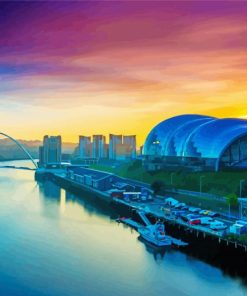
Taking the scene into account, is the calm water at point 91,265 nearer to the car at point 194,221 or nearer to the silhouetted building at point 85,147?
the car at point 194,221

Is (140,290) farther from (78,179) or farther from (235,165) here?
(78,179)

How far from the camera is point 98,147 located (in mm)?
44281

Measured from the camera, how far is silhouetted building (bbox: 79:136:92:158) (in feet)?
151

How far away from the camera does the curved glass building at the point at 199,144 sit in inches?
696

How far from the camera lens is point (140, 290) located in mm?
8406

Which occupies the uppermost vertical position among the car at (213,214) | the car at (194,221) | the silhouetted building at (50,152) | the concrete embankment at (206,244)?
the silhouetted building at (50,152)

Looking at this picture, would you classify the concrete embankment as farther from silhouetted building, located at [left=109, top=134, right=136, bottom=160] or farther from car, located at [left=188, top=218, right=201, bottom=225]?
silhouetted building, located at [left=109, top=134, right=136, bottom=160]

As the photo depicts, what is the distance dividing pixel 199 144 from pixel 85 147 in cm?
2848

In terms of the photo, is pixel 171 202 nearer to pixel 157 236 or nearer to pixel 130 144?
pixel 157 236

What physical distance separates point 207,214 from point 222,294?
4493 mm

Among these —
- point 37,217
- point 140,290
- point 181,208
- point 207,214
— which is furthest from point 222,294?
point 37,217

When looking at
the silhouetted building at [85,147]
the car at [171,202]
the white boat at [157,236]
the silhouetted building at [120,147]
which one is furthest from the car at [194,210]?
the silhouetted building at [85,147]

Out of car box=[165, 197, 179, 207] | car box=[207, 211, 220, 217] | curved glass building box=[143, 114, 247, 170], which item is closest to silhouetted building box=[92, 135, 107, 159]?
curved glass building box=[143, 114, 247, 170]

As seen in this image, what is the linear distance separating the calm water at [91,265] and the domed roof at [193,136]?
5.71m
